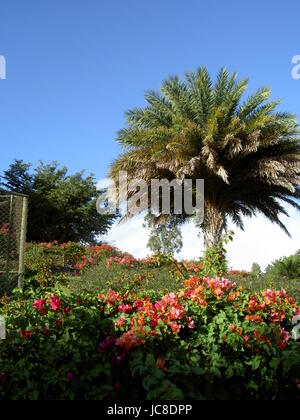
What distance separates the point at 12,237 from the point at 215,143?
7937 millimetres

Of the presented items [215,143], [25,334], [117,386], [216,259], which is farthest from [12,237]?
[215,143]

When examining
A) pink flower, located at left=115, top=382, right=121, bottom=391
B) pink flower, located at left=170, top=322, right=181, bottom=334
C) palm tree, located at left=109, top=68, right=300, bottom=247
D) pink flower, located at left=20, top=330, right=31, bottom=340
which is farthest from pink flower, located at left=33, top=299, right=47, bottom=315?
palm tree, located at left=109, top=68, right=300, bottom=247

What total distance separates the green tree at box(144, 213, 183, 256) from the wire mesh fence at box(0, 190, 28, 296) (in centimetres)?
962

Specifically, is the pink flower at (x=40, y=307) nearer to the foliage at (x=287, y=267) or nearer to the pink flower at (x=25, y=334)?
the pink flower at (x=25, y=334)

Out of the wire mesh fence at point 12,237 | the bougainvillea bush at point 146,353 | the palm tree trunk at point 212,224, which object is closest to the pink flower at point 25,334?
the bougainvillea bush at point 146,353

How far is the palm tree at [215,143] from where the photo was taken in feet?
47.1

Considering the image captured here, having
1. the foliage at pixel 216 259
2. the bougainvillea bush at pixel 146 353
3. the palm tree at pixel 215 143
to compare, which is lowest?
the bougainvillea bush at pixel 146 353

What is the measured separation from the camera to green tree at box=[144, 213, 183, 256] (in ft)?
60.4

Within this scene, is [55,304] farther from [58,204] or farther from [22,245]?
[58,204]

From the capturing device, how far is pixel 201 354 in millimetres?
3375

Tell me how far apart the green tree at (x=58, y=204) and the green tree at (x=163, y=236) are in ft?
21.3

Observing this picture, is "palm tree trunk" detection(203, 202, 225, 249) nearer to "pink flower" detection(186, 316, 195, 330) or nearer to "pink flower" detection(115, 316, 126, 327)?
"pink flower" detection(186, 316, 195, 330)

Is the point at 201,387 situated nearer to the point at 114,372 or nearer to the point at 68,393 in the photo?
the point at 114,372

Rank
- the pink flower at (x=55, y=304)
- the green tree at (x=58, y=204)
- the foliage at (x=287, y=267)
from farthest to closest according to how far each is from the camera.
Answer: the green tree at (x=58, y=204)
the foliage at (x=287, y=267)
the pink flower at (x=55, y=304)
